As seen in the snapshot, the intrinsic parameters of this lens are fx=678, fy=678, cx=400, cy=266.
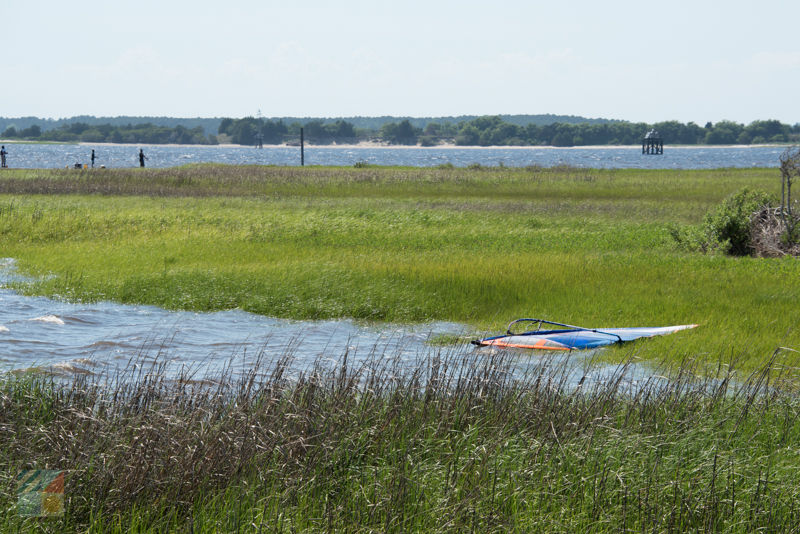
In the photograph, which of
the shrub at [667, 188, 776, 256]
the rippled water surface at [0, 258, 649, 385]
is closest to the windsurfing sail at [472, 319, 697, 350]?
the rippled water surface at [0, 258, 649, 385]

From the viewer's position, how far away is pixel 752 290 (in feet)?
48.4

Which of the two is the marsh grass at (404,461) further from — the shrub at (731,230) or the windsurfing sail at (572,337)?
the shrub at (731,230)

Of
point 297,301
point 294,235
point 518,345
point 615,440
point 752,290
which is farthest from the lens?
point 294,235

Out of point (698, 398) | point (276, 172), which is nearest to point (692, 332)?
point (698, 398)

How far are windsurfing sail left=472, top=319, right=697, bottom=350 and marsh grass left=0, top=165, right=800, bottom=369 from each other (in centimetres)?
56

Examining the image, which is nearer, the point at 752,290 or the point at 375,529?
the point at 375,529

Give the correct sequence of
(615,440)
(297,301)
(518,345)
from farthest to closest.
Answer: (297,301)
(518,345)
(615,440)

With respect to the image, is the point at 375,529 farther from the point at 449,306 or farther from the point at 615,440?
the point at 449,306

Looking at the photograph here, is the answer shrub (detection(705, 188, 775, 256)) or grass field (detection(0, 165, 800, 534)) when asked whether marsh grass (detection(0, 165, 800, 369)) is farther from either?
shrub (detection(705, 188, 775, 256))

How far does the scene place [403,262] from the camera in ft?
61.0

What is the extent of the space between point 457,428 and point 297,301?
901 cm

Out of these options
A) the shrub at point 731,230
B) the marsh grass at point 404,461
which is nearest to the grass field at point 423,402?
the marsh grass at point 404,461

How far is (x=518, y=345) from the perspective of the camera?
38.3 feet

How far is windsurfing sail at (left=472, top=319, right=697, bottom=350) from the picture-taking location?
1170 cm
